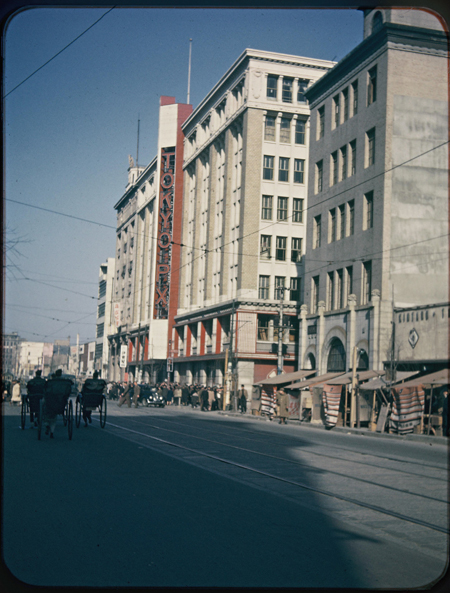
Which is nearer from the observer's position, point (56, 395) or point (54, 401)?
point (56, 395)

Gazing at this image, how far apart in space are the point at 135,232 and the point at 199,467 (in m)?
84.9

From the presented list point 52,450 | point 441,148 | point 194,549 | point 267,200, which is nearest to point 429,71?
point 441,148

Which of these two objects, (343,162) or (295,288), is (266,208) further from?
(343,162)

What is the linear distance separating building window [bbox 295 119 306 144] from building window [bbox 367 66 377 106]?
21.3 metres

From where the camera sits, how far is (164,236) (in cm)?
7656

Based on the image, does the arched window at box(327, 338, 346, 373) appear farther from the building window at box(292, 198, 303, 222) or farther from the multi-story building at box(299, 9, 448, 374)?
the building window at box(292, 198, 303, 222)

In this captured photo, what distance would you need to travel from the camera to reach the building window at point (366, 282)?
3622 cm

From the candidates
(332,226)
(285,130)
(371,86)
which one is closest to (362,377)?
(332,226)

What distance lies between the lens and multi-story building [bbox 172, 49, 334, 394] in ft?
180

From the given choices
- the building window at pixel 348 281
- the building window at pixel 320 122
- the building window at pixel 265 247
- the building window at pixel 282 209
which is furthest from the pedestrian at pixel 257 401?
the building window at pixel 282 209

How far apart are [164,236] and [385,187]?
146 ft

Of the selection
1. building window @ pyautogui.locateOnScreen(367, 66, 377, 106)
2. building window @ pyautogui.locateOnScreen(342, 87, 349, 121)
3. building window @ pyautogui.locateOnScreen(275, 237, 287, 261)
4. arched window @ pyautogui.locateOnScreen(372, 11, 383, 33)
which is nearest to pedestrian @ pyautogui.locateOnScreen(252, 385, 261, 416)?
building window @ pyautogui.locateOnScreen(342, 87, 349, 121)

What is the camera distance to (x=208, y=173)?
6769cm

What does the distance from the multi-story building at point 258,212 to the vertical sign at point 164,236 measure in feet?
48.5
